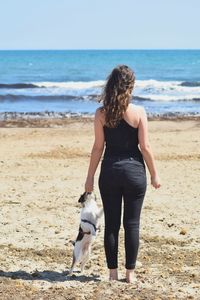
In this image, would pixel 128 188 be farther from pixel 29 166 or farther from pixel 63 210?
pixel 29 166

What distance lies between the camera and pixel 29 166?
11.6 meters

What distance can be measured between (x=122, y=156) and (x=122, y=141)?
0.12 metres

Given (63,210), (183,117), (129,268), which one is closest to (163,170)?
(63,210)

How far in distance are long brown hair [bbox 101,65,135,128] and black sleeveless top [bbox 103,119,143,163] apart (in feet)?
0.25

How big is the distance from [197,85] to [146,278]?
36151 millimetres

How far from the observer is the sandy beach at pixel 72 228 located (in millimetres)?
5465

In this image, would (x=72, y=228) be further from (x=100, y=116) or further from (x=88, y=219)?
(x=100, y=116)

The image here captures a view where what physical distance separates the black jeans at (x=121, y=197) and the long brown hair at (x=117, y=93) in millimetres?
354

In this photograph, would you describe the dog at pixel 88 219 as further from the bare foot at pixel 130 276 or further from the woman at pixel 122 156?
the bare foot at pixel 130 276

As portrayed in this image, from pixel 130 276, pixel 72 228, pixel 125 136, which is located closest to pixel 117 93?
pixel 125 136

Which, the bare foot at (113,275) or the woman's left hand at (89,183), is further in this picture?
the bare foot at (113,275)

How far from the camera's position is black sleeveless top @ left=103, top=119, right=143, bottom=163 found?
527cm

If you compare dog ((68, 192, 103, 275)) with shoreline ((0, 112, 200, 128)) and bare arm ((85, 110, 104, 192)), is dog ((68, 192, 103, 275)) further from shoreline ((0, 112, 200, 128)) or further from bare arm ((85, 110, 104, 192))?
shoreline ((0, 112, 200, 128))

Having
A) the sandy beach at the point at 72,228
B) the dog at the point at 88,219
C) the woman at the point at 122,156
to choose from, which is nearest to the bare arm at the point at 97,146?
the woman at the point at 122,156
